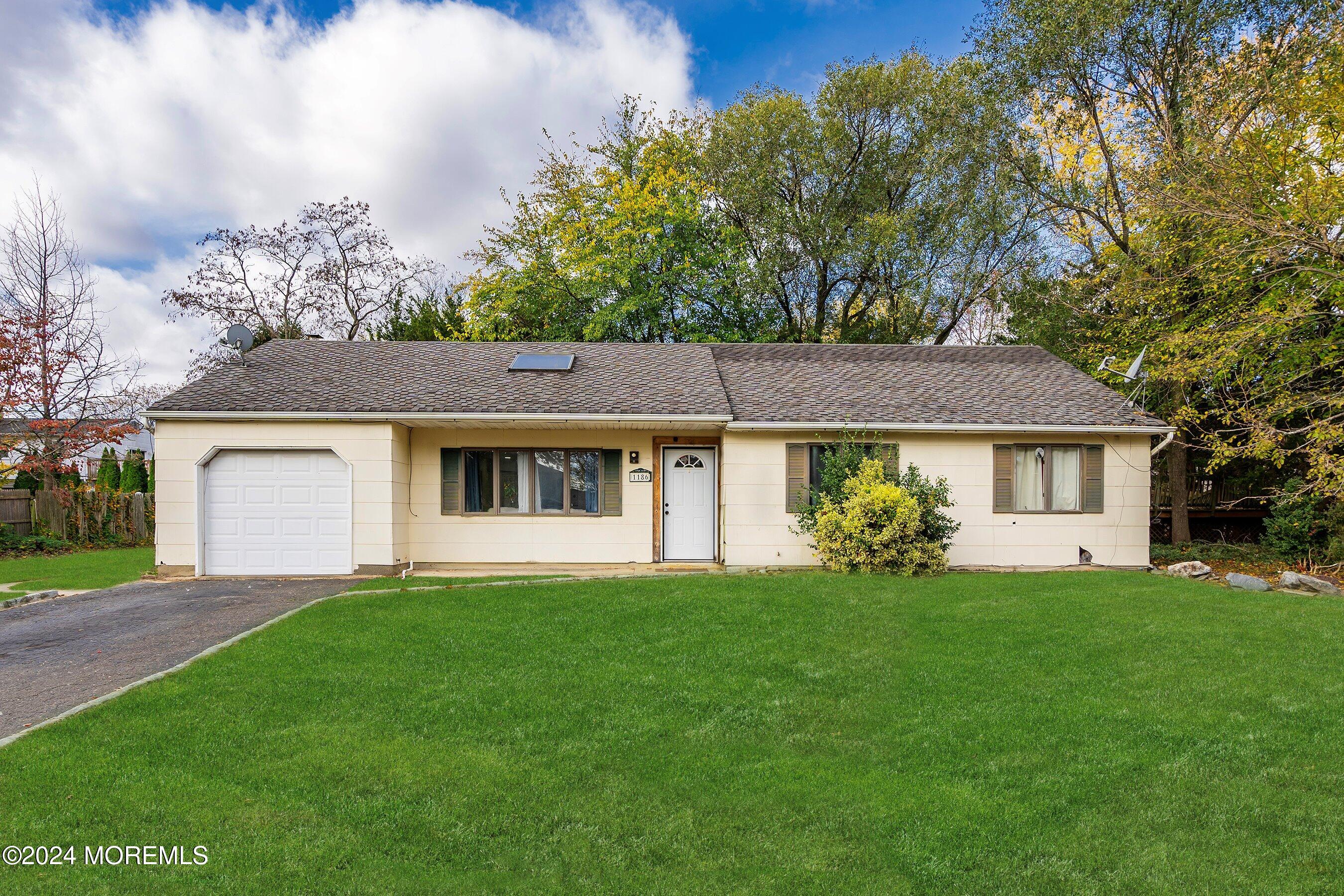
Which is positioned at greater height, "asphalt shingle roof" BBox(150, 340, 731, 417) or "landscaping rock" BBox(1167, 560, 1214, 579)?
"asphalt shingle roof" BBox(150, 340, 731, 417)

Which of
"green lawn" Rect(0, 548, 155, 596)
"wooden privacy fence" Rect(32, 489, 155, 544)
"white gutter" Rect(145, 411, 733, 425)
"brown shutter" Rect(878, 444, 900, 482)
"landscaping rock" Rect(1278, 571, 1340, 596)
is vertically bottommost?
"green lawn" Rect(0, 548, 155, 596)

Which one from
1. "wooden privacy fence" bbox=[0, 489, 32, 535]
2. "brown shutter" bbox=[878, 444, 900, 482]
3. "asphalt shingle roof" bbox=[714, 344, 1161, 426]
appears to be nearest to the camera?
"brown shutter" bbox=[878, 444, 900, 482]

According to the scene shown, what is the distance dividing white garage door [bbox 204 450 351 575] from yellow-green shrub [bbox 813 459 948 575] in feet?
26.4

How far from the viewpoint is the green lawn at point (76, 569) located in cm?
1099

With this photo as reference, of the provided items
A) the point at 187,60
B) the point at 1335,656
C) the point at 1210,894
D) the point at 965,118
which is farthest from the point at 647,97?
the point at 1210,894

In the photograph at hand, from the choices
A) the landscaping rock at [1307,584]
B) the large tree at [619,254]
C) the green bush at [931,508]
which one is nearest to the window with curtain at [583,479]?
the green bush at [931,508]

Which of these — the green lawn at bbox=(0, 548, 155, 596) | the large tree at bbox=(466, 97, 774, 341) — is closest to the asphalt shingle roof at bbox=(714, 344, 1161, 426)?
the large tree at bbox=(466, 97, 774, 341)

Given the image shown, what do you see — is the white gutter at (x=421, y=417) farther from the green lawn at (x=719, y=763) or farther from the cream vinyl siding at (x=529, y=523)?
the green lawn at (x=719, y=763)

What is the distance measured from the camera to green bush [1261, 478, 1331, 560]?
12750mm

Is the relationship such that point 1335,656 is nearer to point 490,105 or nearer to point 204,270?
point 490,105

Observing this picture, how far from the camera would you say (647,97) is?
82.6 ft

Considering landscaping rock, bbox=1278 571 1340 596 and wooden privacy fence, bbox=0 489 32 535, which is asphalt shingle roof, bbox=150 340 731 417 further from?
landscaping rock, bbox=1278 571 1340 596

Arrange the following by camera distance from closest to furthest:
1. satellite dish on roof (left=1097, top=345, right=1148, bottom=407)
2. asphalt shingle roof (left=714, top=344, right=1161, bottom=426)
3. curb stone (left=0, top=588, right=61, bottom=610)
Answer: curb stone (left=0, top=588, right=61, bottom=610), asphalt shingle roof (left=714, top=344, right=1161, bottom=426), satellite dish on roof (left=1097, top=345, right=1148, bottom=407)

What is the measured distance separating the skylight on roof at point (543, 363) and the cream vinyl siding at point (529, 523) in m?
1.59
